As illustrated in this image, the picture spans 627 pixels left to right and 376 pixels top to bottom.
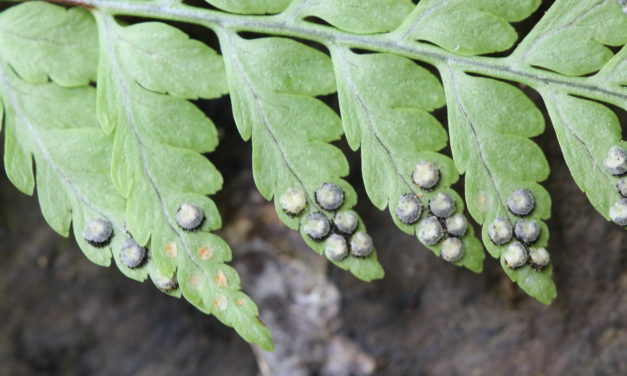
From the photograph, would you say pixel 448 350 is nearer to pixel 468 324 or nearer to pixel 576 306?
pixel 468 324

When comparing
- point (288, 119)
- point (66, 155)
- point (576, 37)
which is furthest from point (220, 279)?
point (576, 37)

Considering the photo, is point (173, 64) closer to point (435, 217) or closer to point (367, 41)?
point (367, 41)

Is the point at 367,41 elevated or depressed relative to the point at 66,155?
elevated

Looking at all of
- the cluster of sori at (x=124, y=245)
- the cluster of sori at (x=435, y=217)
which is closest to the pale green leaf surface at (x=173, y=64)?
the cluster of sori at (x=124, y=245)

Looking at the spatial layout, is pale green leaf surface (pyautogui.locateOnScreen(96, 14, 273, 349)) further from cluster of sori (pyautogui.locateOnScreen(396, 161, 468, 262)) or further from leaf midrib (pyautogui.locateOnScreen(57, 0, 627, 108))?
cluster of sori (pyautogui.locateOnScreen(396, 161, 468, 262))

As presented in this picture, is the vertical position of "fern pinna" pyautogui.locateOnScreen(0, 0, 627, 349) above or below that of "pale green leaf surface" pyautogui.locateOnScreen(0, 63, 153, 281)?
above

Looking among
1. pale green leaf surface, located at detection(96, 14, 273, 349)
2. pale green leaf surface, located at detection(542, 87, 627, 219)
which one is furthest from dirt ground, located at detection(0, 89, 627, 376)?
pale green leaf surface, located at detection(96, 14, 273, 349)
